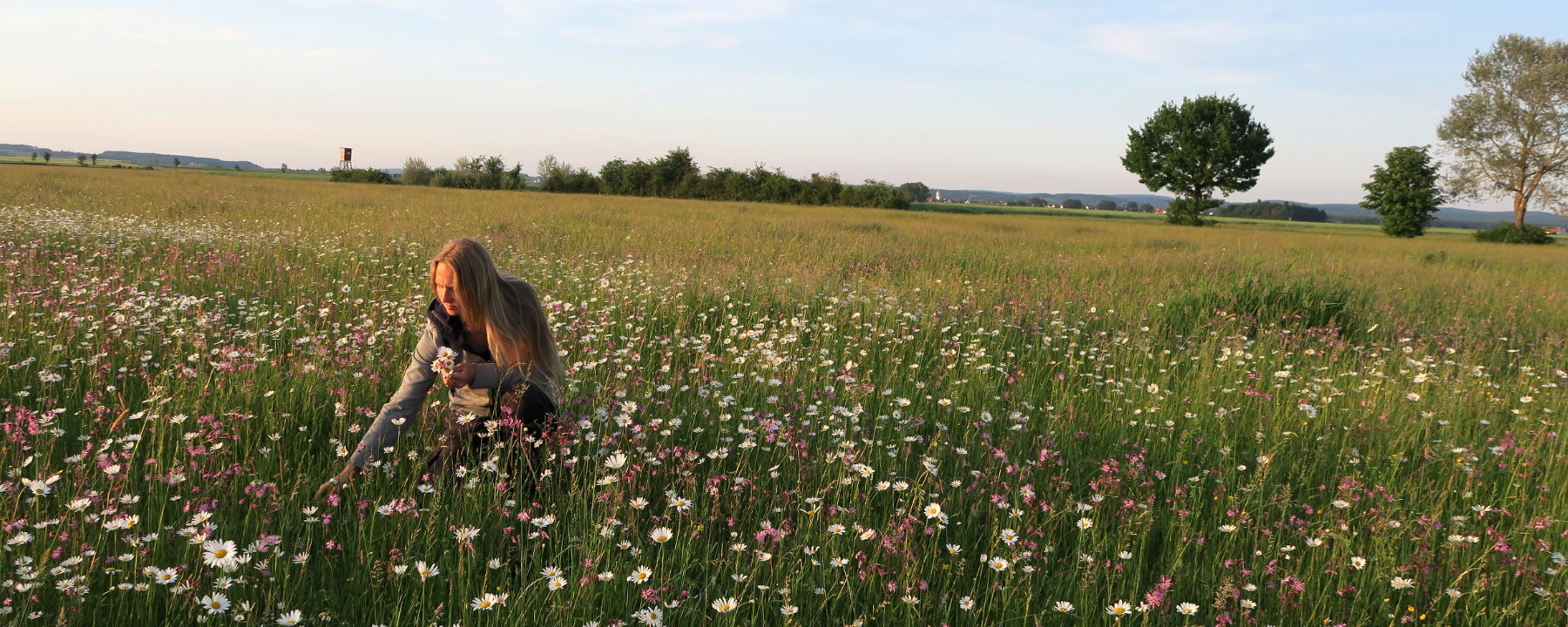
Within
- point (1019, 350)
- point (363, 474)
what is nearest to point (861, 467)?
point (363, 474)

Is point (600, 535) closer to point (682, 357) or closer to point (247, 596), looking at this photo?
point (247, 596)

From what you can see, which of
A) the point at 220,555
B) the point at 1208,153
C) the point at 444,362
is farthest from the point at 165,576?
the point at 1208,153

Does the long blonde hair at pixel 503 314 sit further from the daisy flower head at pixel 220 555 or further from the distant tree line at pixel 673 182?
the distant tree line at pixel 673 182

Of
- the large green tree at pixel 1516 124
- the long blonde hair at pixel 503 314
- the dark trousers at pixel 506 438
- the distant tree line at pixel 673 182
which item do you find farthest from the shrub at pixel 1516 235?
the dark trousers at pixel 506 438

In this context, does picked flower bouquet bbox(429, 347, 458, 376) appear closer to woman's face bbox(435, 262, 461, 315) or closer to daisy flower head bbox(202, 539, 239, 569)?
woman's face bbox(435, 262, 461, 315)

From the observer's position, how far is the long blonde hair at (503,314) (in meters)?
3.41

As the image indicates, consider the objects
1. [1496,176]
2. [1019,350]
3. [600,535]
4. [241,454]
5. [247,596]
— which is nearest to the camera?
[247,596]

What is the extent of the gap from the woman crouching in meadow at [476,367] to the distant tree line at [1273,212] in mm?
111870

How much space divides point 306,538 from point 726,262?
807 centimetres

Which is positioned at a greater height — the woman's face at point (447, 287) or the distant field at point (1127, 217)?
the distant field at point (1127, 217)

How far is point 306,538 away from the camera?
112 inches

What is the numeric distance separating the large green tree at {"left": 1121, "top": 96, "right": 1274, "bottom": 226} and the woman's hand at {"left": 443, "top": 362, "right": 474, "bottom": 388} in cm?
5358

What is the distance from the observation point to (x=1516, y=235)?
3684 centimetres

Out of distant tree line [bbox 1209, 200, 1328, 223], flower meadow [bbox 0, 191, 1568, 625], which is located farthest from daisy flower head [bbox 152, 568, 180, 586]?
distant tree line [bbox 1209, 200, 1328, 223]
